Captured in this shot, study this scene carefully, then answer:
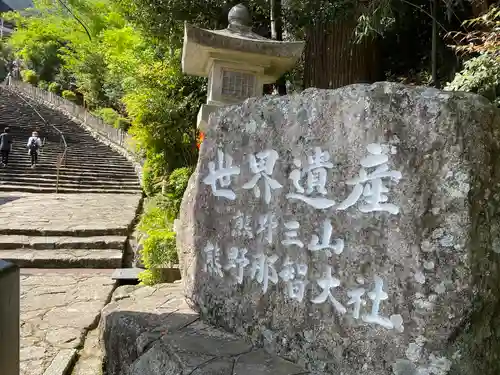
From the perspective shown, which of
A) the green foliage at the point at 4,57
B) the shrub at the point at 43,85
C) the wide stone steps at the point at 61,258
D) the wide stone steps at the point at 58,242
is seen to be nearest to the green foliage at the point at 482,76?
the wide stone steps at the point at 61,258

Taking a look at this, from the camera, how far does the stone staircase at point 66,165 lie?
14.4 metres

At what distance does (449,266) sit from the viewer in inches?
80.2

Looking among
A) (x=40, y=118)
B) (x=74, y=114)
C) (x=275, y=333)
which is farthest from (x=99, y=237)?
(x=74, y=114)

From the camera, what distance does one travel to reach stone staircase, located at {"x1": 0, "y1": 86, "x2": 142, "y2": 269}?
7465 millimetres

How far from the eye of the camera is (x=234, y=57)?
6.07 meters

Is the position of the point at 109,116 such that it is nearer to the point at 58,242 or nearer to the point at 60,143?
the point at 60,143

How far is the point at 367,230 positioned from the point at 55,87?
118 feet

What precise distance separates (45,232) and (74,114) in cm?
2201

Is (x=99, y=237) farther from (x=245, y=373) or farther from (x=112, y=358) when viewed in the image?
(x=245, y=373)

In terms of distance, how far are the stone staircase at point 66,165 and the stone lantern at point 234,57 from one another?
30.6 feet

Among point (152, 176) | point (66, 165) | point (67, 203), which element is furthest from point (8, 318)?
point (66, 165)

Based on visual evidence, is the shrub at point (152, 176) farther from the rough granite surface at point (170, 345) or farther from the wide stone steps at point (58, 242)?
the rough granite surface at point (170, 345)

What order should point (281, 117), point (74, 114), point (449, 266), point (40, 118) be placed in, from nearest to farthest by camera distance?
point (449, 266) → point (281, 117) → point (40, 118) → point (74, 114)

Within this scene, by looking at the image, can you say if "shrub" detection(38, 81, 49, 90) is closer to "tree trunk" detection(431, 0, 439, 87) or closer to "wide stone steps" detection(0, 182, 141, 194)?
"wide stone steps" detection(0, 182, 141, 194)
